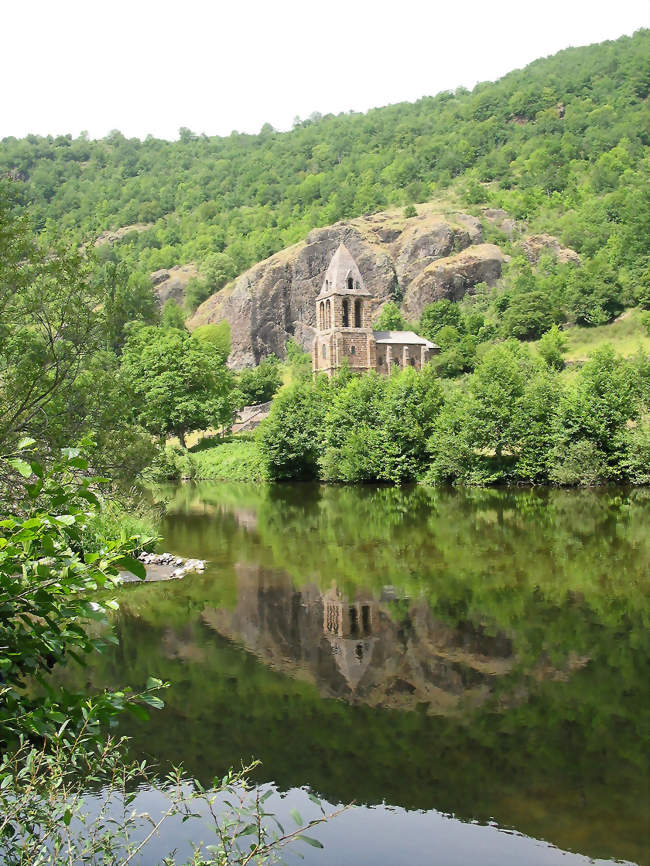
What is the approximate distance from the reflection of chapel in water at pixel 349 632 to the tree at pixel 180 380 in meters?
39.7

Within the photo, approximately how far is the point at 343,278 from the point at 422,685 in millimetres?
61632

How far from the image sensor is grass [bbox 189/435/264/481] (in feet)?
162

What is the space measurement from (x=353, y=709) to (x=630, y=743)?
11.3 ft

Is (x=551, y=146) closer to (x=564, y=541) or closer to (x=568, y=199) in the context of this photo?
(x=568, y=199)

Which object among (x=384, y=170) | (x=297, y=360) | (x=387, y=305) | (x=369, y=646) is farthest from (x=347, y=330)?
(x=384, y=170)

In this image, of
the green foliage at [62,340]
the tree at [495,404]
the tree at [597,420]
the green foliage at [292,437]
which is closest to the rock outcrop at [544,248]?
the green foliage at [292,437]

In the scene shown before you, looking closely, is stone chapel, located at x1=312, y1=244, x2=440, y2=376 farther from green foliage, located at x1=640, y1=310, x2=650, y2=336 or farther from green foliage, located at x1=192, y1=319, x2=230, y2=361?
green foliage, located at x1=640, y1=310, x2=650, y2=336

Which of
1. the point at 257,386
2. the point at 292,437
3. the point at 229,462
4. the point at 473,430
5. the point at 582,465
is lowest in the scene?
the point at 229,462

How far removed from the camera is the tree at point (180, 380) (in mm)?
53938

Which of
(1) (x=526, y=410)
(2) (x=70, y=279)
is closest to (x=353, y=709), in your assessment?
(2) (x=70, y=279)

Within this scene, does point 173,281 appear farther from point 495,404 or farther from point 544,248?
point 495,404

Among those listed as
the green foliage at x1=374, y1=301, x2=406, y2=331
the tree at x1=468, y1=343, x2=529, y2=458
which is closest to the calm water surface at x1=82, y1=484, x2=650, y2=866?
the tree at x1=468, y1=343, x2=529, y2=458

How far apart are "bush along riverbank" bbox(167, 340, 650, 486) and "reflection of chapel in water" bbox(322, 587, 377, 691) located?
24.6 metres

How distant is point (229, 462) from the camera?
51.3 m
